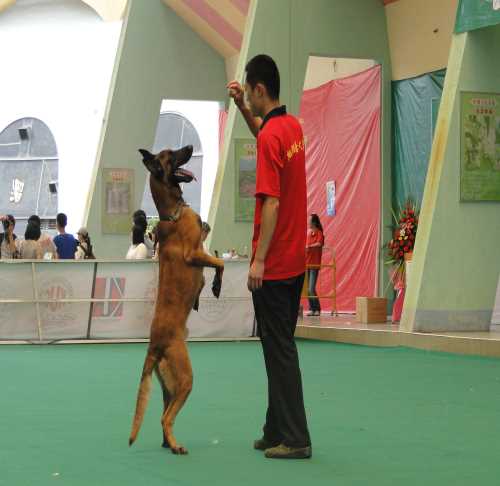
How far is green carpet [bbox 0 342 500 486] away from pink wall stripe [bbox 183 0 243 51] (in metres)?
15.1

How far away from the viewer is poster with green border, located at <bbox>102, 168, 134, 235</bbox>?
25.7 metres

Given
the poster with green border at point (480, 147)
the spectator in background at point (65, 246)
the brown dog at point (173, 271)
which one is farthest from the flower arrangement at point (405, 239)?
the brown dog at point (173, 271)

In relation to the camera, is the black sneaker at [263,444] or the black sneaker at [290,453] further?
the black sneaker at [263,444]

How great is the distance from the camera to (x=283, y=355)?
597cm

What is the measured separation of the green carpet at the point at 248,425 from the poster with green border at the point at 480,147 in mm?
3180

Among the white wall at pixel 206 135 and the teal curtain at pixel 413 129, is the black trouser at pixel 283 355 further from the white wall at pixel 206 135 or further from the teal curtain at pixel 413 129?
the white wall at pixel 206 135

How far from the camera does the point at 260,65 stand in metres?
6.12

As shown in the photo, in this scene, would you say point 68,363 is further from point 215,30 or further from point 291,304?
point 215,30

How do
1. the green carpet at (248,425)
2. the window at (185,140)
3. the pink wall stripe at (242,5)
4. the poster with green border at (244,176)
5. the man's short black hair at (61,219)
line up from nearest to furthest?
the green carpet at (248,425), the man's short black hair at (61,219), the poster with green border at (244,176), the pink wall stripe at (242,5), the window at (185,140)

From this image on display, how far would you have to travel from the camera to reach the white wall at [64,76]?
110 ft

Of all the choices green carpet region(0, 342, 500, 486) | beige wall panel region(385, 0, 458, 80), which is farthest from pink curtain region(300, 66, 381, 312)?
green carpet region(0, 342, 500, 486)

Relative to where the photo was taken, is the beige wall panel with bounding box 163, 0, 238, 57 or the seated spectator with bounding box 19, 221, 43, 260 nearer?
the seated spectator with bounding box 19, 221, 43, 260

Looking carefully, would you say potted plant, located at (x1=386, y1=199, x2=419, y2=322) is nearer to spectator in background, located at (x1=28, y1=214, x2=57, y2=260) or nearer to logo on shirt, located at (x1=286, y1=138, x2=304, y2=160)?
spectator in background, located at (x1=28, y1=214, x2=57, y2=260)

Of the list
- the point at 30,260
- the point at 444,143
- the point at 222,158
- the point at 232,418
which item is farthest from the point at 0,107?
the point at 232,418
